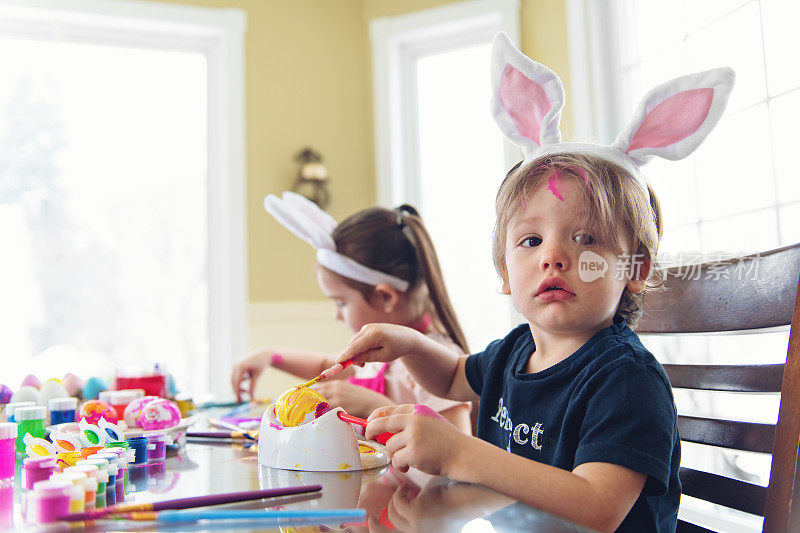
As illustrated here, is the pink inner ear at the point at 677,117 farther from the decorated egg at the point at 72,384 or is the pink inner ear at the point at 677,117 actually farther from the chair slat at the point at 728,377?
the decorated egg at the point at 72,384

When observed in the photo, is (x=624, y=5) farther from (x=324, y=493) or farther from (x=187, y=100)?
(x=324, y=493)

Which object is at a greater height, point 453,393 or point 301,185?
point 301,185

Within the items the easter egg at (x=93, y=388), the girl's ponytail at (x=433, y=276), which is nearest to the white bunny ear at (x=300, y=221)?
the girl's ponytail at (x=433, y=276)

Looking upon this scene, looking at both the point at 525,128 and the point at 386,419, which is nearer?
the point at 386,419

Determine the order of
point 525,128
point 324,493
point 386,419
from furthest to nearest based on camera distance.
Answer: point 525,128, point 386,419, point 324,493

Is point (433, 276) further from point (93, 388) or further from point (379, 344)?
point (93, 388)

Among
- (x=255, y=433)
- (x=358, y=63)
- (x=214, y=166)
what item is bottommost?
(x=255, y=433)

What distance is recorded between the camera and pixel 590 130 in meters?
2.64

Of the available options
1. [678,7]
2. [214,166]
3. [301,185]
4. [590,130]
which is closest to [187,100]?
[214,166]

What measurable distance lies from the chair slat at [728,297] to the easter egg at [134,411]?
2.42 ft

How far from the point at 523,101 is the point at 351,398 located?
1.80 feet

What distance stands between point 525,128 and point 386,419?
0.49 meters

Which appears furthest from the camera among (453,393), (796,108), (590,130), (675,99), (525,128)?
(590,130)

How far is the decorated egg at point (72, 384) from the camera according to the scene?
1.21 meters
